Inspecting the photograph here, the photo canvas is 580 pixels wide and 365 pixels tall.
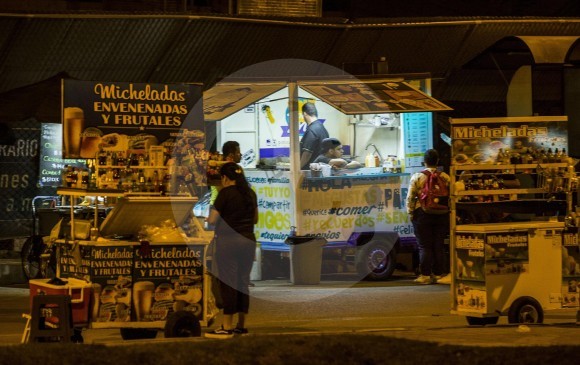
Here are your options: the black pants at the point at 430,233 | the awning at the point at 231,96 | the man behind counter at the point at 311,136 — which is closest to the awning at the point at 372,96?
the awning at the point at 231,96

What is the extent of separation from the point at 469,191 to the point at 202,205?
5.84m

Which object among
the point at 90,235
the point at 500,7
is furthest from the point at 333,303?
the point at 500,7

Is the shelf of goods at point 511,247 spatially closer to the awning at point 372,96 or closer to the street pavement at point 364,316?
the street pavement at point 364,316

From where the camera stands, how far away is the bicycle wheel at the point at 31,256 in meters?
15.0

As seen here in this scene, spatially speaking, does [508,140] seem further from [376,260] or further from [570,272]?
[376,260]

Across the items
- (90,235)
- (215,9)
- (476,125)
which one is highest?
(215,9)

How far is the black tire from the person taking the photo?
1537 centimetres

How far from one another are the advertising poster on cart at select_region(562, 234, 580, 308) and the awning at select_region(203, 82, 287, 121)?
17.1 feet

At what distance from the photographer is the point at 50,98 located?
52.2ft

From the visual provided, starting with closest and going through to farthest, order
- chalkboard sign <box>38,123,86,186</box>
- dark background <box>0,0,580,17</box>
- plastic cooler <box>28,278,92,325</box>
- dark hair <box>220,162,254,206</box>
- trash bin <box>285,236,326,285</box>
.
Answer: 1. plastic cooler <box>28,278,92,325</box>
2. dark hair <box>220,162,254,206</box>
3. trash bin <box>285,236,326,285</box>
4. chalkboard sign <box>38,123,86,186</box>
5. dark background <box>0,0,580,17</box>

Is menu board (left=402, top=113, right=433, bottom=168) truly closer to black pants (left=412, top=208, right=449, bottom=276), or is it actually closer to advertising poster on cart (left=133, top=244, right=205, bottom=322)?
black pants (left=412, top=208, right=449, bottom=276)

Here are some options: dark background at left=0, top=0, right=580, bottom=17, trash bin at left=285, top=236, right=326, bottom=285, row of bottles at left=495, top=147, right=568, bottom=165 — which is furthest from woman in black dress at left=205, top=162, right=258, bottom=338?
dark background at left=0, top=0, right=580, bottom=17

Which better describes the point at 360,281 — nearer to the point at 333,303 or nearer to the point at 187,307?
the point at 333,303

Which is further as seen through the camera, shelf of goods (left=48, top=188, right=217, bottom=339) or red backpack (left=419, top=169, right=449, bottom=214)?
red backpack (left=419, top=169, right=449, bottom=214)
